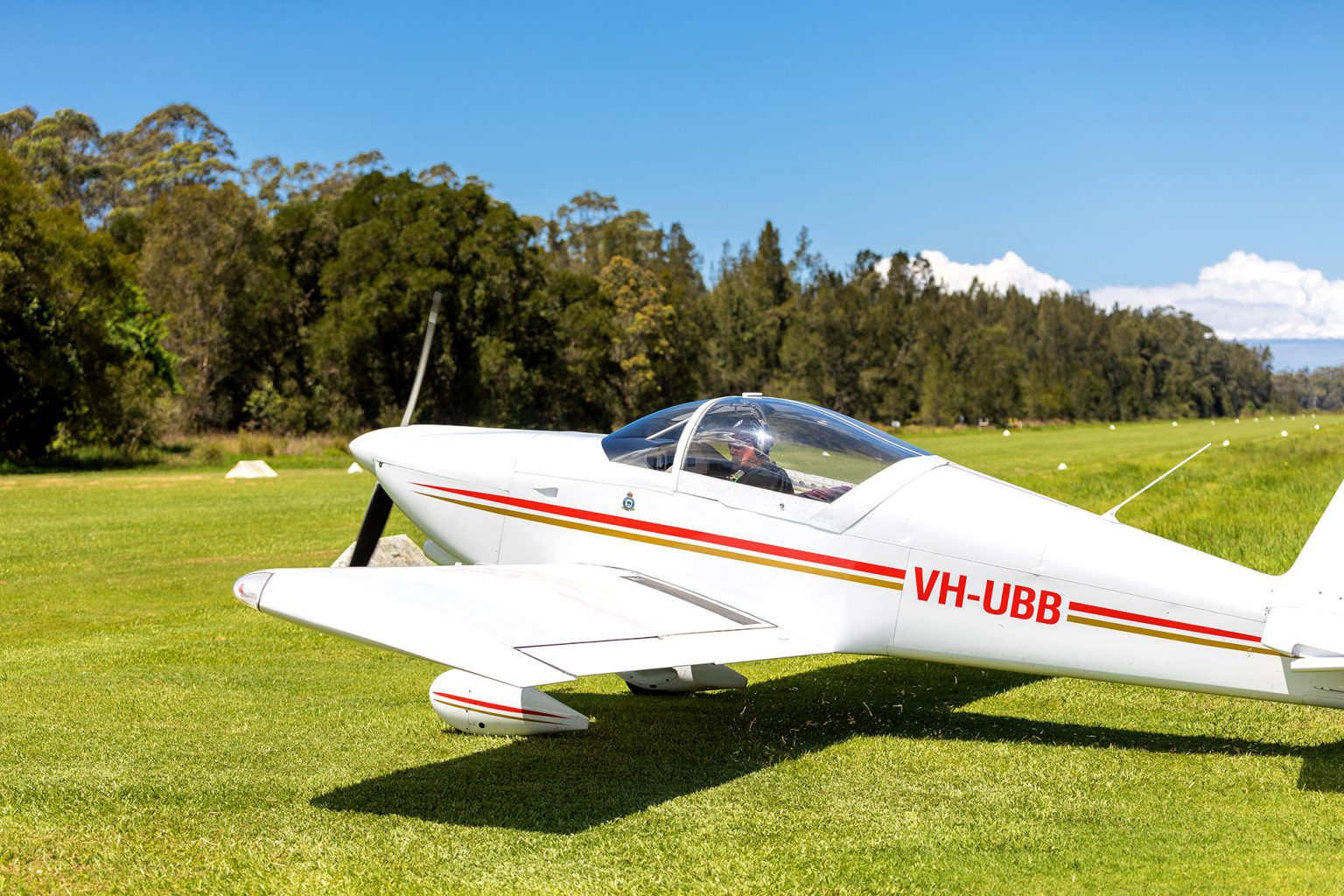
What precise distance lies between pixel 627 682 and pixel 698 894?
3.84 meters

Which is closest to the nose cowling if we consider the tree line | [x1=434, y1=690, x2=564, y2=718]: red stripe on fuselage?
[x1=434, y1=690, x2=564, y2=718]: red stripe on fuselage

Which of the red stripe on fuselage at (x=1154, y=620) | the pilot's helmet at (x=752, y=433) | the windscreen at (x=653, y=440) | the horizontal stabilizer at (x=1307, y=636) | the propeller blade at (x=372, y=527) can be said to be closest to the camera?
the horizontal stabilizer at (x=1307, y=636)

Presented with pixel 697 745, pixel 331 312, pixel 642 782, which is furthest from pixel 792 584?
pixel 331 312

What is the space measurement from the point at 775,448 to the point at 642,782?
2023 millimetres

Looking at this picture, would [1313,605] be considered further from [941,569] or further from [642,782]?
[642,782]

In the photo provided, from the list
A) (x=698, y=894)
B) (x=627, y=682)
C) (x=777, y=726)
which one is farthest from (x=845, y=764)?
(x=627, y=682)

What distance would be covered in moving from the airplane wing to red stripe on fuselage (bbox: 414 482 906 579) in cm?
30

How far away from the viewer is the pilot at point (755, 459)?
6.44m

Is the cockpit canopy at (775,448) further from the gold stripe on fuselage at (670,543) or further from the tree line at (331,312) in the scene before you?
the tree line at (331,312)

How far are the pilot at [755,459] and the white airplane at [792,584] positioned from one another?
12mm

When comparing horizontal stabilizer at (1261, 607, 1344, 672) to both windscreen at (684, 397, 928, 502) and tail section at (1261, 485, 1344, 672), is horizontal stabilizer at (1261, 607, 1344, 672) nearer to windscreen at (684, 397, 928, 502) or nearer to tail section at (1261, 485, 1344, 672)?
tail section at (1261, 485, 1344, 672)

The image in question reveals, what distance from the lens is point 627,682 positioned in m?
7.95

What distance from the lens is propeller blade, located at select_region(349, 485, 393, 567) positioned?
8375 mm

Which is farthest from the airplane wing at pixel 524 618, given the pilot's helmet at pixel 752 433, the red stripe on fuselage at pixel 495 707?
the pilot's helmet at pixel 752 433
